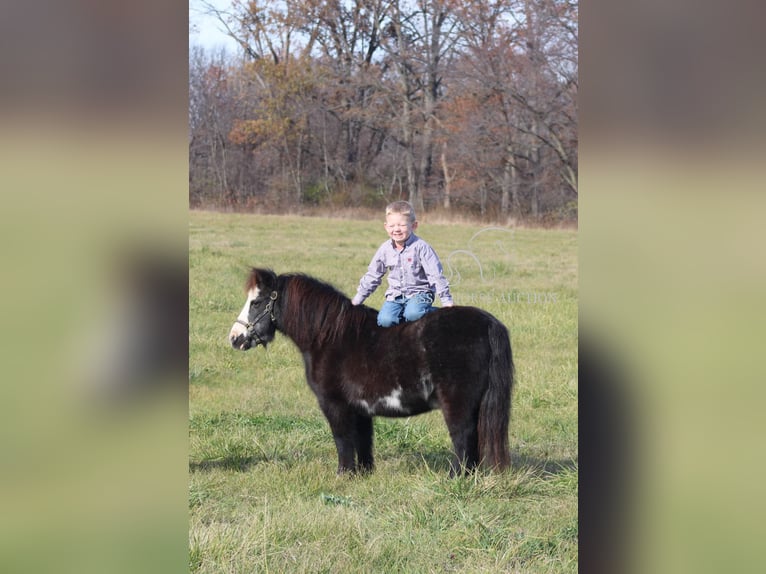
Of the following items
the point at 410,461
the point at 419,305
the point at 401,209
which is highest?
the point at 401,209

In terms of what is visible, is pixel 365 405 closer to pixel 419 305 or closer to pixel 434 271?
pixel 419 305

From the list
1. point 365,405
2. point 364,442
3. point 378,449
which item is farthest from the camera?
point 378,449

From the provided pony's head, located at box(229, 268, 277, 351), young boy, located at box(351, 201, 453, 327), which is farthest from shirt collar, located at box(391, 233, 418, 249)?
pony's head, located at box(229, 268, 277, 351)

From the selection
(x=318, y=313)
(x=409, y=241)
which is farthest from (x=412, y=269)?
(x=318, y=313)

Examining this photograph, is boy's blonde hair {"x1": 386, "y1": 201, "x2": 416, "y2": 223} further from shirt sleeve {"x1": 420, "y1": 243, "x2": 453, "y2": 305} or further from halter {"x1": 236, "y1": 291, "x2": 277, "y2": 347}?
halter {"x1": 236, "y1": 291, "x2": 277, "y2": 347}

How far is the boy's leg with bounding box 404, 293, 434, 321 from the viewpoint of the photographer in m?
3.58

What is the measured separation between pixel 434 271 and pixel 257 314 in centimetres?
104

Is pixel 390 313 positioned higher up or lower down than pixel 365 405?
higher up

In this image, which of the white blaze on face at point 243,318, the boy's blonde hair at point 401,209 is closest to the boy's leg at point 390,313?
the boy's blonde hair at point 401,209

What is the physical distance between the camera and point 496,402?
3.54m

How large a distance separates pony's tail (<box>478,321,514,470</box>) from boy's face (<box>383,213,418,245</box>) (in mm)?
619
